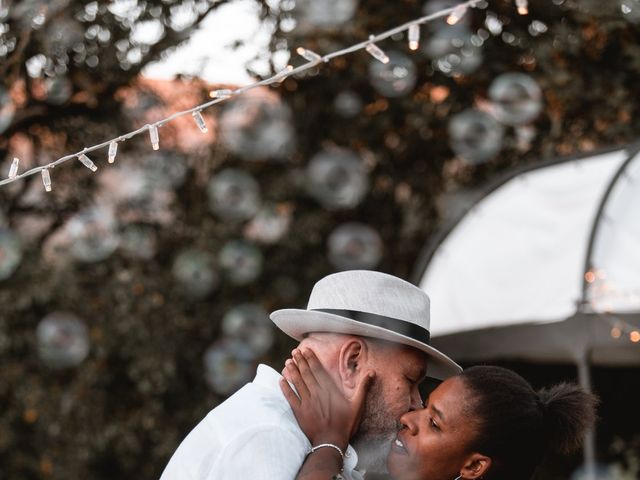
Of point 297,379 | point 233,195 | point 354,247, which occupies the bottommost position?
point 354,247

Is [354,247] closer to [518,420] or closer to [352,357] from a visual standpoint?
[518,420]

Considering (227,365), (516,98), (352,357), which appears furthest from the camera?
(227,365)

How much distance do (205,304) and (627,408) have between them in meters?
3.39

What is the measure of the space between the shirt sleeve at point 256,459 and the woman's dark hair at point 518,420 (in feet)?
1.81

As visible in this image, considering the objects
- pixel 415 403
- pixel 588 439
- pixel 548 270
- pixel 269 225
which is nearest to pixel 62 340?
pixel 269 225

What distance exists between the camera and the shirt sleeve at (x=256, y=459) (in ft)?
6.24

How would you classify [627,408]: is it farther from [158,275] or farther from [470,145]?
[158,275]

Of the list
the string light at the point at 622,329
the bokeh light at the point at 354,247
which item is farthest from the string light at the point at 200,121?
the bokeh light at the point at 354,247

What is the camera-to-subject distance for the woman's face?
2.27 m

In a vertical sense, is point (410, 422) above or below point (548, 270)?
above

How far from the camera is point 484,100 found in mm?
8234

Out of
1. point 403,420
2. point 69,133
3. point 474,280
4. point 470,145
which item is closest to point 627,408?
point 474,280

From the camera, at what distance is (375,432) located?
2223 mm

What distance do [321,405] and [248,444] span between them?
23 cm
